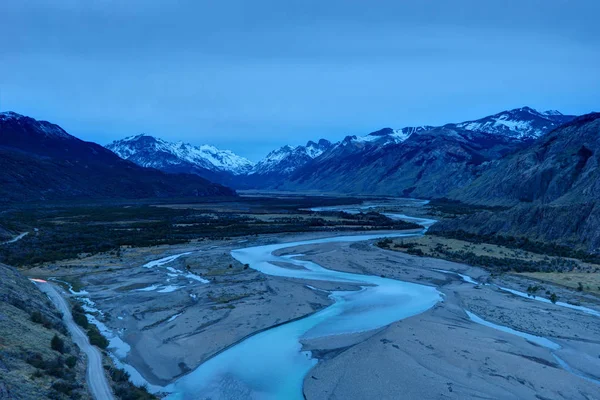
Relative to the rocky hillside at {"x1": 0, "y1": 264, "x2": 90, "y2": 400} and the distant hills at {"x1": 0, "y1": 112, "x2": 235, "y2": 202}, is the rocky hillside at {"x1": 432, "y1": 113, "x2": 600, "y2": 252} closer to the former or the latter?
the rocky hillside at {"x1": 0, "y1": 264, "x2": 90, "y2": 400}

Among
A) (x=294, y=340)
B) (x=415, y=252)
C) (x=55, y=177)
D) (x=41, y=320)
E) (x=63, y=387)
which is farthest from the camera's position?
(x=55, y=177)

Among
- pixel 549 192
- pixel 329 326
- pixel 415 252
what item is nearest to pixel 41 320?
pixel 329 326

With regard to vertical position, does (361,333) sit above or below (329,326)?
above

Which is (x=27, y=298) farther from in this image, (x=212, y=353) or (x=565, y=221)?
(x=565, y=221)

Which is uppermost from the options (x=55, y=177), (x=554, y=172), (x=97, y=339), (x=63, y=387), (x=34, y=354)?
(x=55, y=177)

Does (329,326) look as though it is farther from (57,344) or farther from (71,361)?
(57,344)

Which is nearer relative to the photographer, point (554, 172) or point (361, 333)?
point (361, 333)
